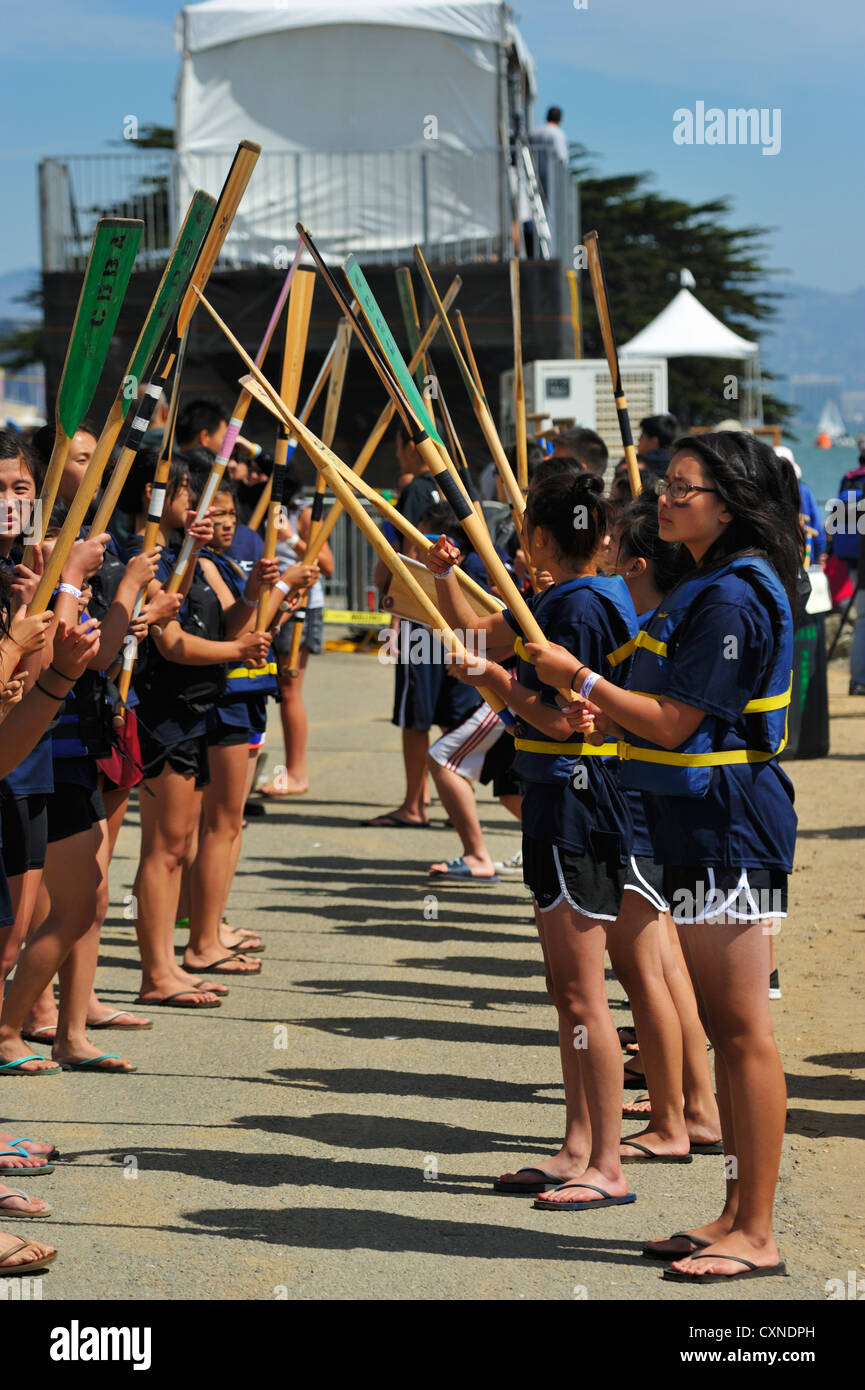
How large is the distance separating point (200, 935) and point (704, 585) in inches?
129

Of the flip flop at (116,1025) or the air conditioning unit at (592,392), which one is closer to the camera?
the flip flop at (116,1025)

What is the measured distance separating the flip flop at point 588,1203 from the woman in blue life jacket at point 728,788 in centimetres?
36

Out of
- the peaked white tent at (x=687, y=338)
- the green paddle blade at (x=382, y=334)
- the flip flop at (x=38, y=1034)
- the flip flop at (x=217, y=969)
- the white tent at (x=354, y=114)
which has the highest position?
the white tent at (x=354, y=114)

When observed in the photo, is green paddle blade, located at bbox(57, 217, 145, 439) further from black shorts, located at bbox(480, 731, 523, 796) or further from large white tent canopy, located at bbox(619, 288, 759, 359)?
large white tent canopy, located at bbox(619, 288, 759, 359)

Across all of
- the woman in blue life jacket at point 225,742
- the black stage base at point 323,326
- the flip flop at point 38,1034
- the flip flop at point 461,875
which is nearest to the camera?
the flip flop at point 38,1034

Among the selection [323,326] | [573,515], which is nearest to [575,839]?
[573,515]

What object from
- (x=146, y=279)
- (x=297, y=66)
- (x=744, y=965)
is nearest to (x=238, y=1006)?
(x=744, y=965)

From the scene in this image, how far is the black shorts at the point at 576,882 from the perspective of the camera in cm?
407

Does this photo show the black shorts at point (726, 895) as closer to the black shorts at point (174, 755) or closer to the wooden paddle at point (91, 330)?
the wooden paddle at point (91, 330)

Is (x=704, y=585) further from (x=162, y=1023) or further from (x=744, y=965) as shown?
(x=162, y=1023)

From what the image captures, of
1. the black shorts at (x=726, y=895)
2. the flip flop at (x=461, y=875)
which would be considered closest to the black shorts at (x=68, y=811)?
the black shorts at (x=726, y=895)

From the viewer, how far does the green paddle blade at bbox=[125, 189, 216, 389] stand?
14.7ft

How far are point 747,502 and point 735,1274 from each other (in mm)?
1649

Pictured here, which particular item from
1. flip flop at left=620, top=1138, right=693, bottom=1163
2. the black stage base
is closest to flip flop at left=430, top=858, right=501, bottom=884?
flip flop at left=620, top=1138, right=693, bottom=1163
